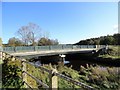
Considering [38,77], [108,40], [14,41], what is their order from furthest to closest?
[108,40], [14,41], [38,77]

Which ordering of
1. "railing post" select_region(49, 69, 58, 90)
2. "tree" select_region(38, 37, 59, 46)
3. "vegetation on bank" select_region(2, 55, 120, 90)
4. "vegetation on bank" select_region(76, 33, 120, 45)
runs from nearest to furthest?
"railing post" select_region(49, 69, 58, 90) → "vegetation on bank" select_region(2, 55, 120, 90) → "tree" select_region(38, 37, 59, 46) → "vegetation on bank" select_region(76, 33, 120, 45)

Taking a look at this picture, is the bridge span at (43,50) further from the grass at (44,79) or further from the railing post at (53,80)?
the railing post at (53,80)

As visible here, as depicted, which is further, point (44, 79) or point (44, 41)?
point (44, 41)

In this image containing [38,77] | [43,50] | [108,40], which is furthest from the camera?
[108,40]

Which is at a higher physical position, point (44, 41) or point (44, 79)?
point (44, 41)

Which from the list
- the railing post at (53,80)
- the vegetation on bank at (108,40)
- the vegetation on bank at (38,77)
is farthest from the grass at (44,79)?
the vegetation on bank at (108,40)

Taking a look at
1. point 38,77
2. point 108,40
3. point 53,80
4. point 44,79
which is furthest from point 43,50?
point 108,40

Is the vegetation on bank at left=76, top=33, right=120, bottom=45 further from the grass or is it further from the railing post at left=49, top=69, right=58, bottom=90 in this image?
the railing post at left=49, top=69, right=58, bottom=90

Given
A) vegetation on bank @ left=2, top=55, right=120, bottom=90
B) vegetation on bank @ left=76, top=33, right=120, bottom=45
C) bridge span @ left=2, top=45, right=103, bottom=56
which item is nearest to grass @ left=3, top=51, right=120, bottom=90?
vegetation on bank @ left=2, top=55, right=120, bottom=90

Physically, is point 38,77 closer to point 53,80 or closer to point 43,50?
point 53,80

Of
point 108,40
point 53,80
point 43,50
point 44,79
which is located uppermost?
point 108,40

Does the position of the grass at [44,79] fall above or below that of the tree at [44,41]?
below

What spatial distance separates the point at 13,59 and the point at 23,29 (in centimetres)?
4783

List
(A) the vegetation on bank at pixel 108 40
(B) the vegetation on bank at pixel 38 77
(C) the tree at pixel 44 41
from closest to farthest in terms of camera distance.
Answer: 1. (B) the vegetation on bank at pixel 38 77
2. (C) the tree at pixel 44 41
3. (A) the vegetation on bank at pixel 108 40
